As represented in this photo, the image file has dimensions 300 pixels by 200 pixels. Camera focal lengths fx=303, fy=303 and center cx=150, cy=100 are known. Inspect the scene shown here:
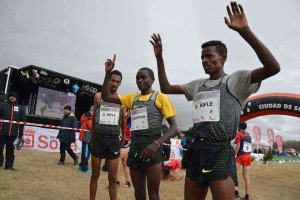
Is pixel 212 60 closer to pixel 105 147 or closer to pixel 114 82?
pixel 114 82

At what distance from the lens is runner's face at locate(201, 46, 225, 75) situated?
2.89 metres

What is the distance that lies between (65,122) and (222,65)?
8.67 m

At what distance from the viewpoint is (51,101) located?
19.2 metres

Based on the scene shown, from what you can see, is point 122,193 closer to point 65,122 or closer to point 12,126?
point 12,126

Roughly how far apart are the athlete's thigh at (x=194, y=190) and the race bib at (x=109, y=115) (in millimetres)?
2359

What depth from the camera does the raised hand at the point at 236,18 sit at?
242cm

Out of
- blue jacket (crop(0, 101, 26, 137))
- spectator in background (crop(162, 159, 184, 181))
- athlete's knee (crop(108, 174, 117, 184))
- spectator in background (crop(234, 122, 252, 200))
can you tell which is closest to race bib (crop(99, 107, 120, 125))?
athlete's knee (crop(108, 174, 117, 184))

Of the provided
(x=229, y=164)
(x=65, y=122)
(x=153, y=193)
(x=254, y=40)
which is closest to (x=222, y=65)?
(x=254, y=40)

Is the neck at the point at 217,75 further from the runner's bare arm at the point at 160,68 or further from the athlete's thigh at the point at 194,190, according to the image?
the athlete's thigh at the point at 194,190

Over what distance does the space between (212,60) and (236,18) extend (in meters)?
0.53

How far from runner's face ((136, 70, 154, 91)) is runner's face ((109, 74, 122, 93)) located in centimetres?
88

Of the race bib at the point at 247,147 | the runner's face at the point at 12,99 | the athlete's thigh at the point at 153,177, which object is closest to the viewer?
the athlete's thigh at the point at 153,177

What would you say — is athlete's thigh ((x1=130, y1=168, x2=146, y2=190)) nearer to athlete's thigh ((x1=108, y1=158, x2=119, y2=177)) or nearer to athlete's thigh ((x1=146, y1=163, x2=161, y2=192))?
athlete's thigh ((x1=146, y1=163, x2=161, y2=192))

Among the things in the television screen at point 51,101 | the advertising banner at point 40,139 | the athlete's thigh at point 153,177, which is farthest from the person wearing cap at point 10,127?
the television screen at point 51,101
